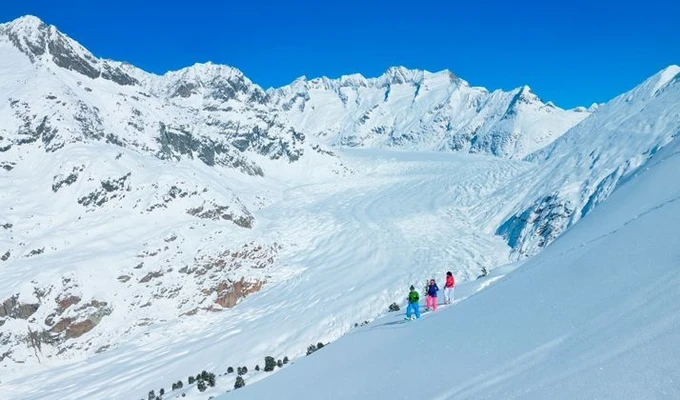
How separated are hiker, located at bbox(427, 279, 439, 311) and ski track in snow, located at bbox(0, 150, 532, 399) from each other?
6.78 m

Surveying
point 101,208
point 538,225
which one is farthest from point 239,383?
point 101,208

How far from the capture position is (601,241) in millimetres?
14469

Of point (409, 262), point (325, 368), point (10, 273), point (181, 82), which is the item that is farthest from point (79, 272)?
point (181, 82)

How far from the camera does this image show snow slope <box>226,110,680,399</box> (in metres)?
7.35

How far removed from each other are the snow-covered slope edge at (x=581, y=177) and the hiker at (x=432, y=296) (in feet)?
95.4

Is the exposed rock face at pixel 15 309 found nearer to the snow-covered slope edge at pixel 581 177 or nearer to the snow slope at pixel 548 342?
the snow slope at pixel 548 342

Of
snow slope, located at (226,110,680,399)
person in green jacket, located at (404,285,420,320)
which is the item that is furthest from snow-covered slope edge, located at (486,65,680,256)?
snow slope, located at (226,110,680,399)

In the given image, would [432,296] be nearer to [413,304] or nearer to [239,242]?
[413,304]

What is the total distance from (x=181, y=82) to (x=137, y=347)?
102620 mm

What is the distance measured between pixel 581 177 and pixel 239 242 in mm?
32712

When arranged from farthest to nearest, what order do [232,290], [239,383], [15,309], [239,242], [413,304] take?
[239,242]
[232,290]
[15,309]
[239,383]
[413,304]

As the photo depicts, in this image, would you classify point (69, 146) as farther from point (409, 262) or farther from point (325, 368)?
point (325, 368)

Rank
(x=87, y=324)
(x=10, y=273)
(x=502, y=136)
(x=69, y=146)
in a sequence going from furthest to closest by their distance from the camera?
(x=502, y=136) < (x=69, y=146) < (x=10, y=273) < (x=87, y=324)

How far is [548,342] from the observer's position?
365 inches
